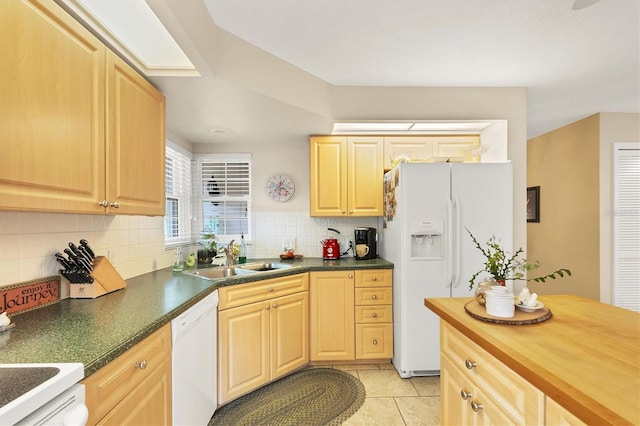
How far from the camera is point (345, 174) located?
3.09 m

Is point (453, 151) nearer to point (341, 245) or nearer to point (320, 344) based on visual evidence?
point (341, 245)

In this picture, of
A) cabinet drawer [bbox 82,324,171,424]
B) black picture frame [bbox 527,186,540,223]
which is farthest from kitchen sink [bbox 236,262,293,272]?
black picture frame [bbox 527,186,540,223]

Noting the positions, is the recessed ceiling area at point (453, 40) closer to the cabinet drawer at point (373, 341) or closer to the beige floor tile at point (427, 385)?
the cabinet drawer at point (373, 341)

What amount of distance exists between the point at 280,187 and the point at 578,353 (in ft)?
9.16

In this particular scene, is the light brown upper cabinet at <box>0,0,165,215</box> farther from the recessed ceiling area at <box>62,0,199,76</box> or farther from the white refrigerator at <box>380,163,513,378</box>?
the white refrigerator at <box>380,163,513,378</box>

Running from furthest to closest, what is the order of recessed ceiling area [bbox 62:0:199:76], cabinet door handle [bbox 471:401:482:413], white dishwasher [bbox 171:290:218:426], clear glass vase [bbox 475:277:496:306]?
white dishwasher [bbox 171:290:218:426] → clear glass vase [bbox 475:277:496:306] → recessed ceiling area [bbox 62:0:199:76] → cabinet door handle [bbox 471:401:482:413]

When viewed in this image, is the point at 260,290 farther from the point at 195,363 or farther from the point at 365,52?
the point at 365,52

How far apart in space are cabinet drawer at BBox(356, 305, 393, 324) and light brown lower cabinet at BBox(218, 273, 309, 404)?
47cm

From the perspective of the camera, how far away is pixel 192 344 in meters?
1.72

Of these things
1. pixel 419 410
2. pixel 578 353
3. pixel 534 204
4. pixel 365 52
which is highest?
pixel 365 52

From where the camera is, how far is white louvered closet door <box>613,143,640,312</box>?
3434 millimetres

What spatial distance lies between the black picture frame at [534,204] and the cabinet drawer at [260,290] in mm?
3665

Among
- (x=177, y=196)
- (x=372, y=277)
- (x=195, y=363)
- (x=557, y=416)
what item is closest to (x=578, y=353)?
(x=557, y=416)

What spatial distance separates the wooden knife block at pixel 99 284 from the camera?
1604mm
